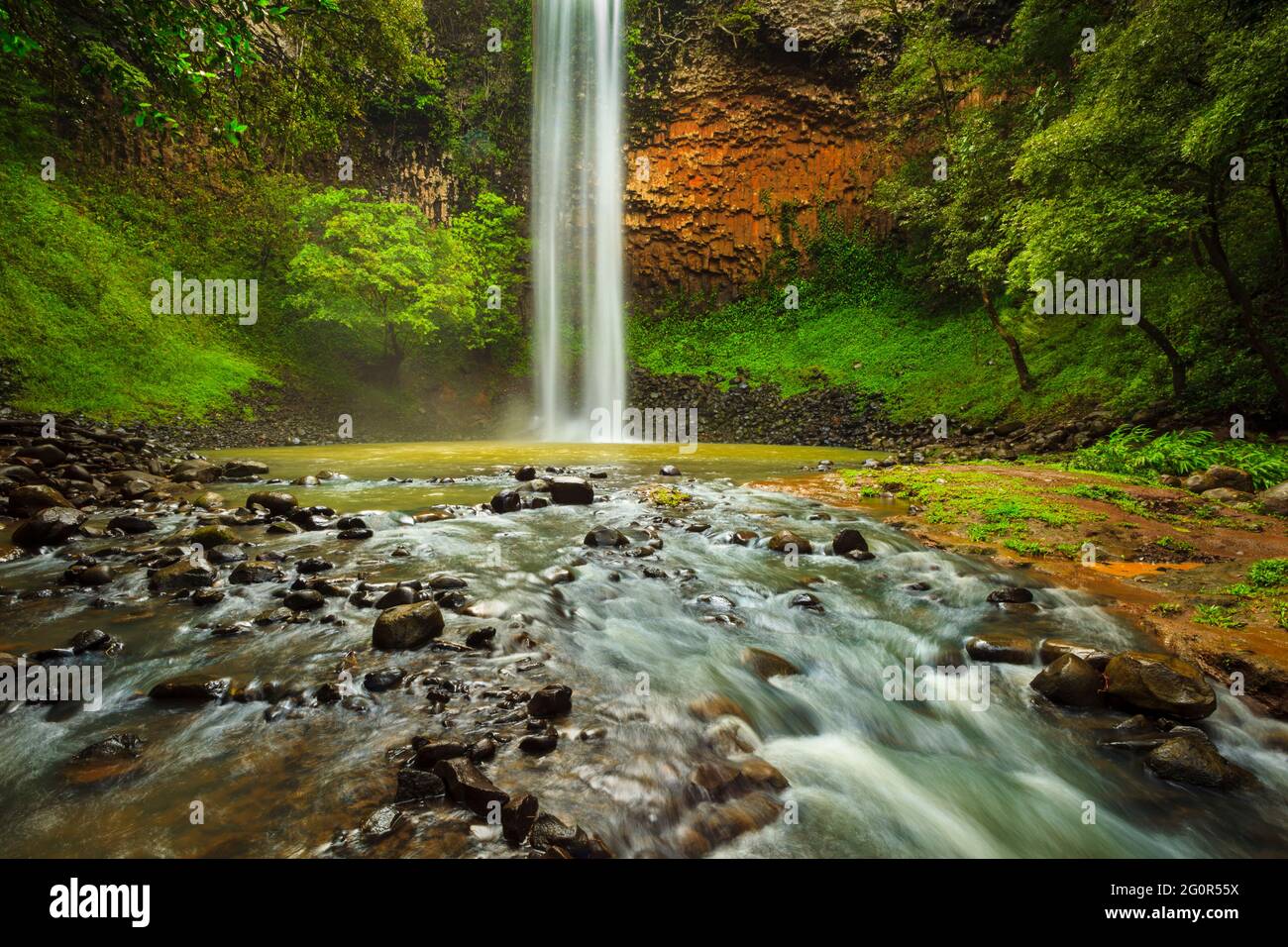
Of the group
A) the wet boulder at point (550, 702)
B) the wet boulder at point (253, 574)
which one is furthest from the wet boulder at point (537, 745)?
the wet boulder at point (253, 574)

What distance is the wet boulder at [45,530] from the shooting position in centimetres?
572

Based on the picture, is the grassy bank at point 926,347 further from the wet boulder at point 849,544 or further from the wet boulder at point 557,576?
the wet boulder at point 557,576

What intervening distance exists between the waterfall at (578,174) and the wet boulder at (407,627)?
24778mm

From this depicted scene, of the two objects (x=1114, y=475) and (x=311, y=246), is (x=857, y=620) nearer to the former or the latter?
(x=1114, y=475)

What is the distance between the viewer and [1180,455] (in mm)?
9273

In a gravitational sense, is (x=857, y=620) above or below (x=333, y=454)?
below

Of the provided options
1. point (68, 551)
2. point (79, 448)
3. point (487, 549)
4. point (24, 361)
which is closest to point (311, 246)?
point (24, 361)

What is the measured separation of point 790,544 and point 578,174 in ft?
95.7

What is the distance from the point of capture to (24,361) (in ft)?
46.8

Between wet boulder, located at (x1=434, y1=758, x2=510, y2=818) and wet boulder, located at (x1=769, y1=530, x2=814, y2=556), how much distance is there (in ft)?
15.2

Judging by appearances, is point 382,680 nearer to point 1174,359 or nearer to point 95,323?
point 1174,359

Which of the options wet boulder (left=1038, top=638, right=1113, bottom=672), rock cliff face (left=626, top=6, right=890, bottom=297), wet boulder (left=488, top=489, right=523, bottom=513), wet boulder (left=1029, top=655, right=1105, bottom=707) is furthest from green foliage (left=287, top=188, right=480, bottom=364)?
wet boulder (left=1029, top=655, right=1105, bottom=707)
